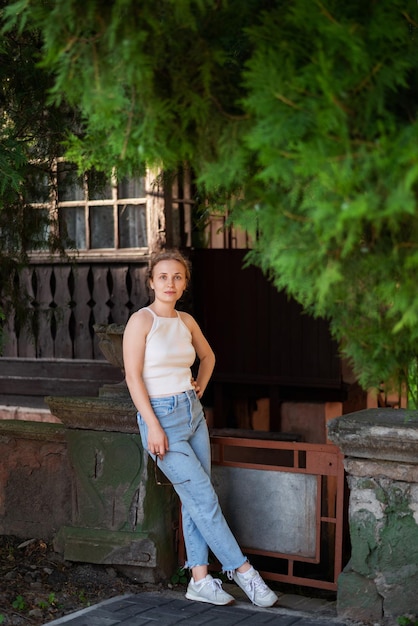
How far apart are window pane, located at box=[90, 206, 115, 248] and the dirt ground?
4031 mm

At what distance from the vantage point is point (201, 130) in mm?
3000

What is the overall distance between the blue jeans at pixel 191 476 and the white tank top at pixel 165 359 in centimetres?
6

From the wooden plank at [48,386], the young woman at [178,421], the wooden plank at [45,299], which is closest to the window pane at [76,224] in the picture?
the wooden plank at [45,299]

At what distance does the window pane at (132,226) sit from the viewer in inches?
357

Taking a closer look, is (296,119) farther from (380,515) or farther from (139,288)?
(139,288)

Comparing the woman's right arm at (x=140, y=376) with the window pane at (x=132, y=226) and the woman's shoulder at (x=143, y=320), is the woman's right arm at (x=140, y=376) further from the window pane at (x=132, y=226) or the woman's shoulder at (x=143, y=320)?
the window pane at (x=132, y=226)

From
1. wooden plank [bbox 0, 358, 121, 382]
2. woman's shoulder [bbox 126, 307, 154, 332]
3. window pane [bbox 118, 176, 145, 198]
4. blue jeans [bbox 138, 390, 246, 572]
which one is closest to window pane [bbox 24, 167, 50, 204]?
woman's shoulder [bbox 126, 307, 154, 332]

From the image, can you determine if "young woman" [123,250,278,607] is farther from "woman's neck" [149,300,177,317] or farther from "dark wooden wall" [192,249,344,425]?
"dark wooden wall" [192,249,344,425]

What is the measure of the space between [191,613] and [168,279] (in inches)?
67.7

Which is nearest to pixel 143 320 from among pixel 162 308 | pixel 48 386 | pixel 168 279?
pixel 162 308

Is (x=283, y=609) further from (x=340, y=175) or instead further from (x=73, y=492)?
(x=340, y=175)

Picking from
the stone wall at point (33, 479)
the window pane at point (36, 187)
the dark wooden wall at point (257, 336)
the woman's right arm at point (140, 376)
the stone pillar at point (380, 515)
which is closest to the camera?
the stone pillar at point (380, 515)

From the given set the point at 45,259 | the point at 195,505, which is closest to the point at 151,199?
the point at 45,259

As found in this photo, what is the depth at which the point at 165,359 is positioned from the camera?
15.5ft
